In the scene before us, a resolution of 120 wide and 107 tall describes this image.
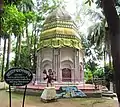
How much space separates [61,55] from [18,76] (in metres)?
16.8

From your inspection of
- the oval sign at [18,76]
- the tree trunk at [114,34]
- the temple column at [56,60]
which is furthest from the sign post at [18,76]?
the temple column at [56,60]

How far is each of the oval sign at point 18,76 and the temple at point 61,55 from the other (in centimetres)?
1585

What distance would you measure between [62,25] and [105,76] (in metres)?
7.17

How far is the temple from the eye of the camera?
946 inches

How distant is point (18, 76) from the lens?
758cm

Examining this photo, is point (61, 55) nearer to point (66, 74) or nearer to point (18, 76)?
point (66, 74)

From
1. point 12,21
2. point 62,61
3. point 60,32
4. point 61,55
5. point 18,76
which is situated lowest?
point 18,76

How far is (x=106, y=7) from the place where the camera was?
3.37 m

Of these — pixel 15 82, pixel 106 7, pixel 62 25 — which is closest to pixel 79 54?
pixel 62 25

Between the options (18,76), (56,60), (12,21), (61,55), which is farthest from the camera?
(61,55)

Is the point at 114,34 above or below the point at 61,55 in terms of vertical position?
Answer: below

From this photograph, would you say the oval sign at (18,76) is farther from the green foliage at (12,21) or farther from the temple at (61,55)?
the temple at (61,55)

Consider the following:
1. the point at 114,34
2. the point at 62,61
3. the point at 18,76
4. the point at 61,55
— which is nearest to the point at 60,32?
the point at 61,55

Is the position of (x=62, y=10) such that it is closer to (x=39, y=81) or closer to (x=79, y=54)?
(x=79, y=54)
